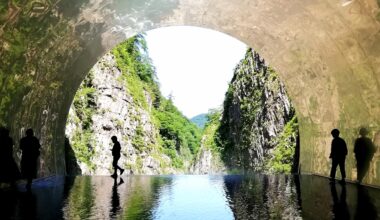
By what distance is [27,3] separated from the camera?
341 inches

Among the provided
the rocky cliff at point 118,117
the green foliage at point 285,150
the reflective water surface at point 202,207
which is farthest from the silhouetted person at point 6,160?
the rocky cliff at point 118,117

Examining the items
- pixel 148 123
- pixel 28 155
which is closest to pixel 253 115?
pixel 148 123

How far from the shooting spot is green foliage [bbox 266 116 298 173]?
25688 millimetres

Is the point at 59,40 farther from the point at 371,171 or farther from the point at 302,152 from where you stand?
the point at 302,152

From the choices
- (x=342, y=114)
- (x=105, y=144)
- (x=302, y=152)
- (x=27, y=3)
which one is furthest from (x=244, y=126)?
(x=27, y=3)

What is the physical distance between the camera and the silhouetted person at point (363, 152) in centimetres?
1041

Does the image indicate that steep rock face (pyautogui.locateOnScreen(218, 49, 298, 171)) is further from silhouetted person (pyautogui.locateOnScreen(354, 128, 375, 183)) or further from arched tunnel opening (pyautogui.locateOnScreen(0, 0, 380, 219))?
silhouetted person (pyautogui.locateOnScreen(354, 128, 375, 183))

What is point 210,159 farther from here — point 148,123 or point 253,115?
point 253,115

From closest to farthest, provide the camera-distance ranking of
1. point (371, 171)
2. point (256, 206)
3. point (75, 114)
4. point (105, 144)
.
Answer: point (256, 206) < point (371, 171) < point (75, 114) < point (105, 144)

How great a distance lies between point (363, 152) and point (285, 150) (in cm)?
1599

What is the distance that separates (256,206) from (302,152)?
9.62m

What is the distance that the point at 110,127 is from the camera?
1422 inches

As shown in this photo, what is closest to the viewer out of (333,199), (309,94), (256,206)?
(256,206)

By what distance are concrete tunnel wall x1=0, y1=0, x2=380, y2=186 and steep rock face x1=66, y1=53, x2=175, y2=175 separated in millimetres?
16594
